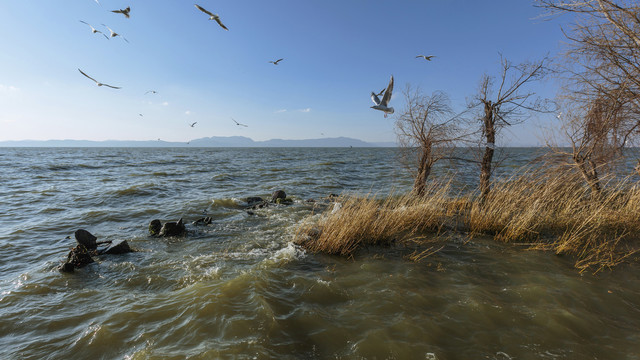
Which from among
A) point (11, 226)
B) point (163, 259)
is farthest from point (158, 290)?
point (11, 226)

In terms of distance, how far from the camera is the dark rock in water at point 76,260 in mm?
5934

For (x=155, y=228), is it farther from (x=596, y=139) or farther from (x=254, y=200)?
(x=596, y=139)

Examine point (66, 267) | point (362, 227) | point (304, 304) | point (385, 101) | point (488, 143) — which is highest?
point (385, 101)

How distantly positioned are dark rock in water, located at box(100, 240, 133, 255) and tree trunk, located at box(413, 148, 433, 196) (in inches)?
363

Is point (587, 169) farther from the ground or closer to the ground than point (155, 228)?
farther from the ground

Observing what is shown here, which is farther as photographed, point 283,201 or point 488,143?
point 283,201

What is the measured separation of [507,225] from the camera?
7398 millimetres

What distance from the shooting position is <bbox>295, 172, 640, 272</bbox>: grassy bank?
21.6ft

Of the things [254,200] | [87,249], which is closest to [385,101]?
[254,200]

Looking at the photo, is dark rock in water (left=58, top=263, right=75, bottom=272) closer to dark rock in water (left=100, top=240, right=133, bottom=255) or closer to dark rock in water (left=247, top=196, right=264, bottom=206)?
dark rock in water (left=100, top=240, right=133, bottom=255)

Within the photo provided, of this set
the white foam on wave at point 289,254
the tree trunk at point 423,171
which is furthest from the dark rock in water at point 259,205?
the tree trunk at point 423,171

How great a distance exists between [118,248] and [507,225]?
10.5 metres

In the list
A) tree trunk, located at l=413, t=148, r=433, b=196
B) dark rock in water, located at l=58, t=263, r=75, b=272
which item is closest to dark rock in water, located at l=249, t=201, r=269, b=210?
tree trunk, located at l=413, t=148, r=433, b=196

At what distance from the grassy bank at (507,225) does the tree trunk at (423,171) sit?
1.35 meters
